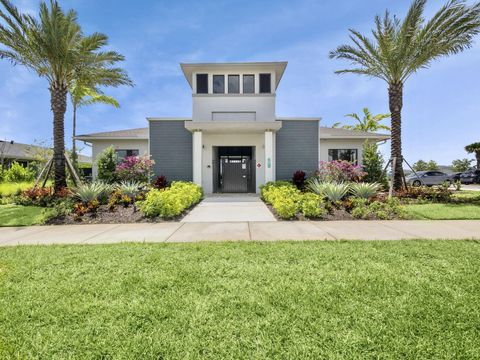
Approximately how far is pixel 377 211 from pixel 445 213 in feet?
7.84

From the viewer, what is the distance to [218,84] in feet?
54.1

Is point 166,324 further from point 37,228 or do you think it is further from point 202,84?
point 202,84

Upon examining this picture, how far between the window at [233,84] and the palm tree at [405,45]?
5.84 metres

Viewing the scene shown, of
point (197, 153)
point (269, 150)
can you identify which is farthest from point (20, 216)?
point (269, 150)

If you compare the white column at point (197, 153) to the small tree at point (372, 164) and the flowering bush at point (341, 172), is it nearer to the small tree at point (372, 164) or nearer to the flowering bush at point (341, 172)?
the flowering bush at point (341, 172)

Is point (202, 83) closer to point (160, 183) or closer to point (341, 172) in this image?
point (160, 183)

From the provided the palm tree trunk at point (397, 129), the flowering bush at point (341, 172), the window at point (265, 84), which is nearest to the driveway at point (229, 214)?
the flowering bush at point (341, 172)

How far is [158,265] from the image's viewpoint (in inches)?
161

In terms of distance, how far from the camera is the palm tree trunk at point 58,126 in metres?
12.5

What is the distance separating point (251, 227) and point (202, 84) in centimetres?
1231

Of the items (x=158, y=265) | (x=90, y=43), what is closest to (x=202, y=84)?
(x=90, y=43)

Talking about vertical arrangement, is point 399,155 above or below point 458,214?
above

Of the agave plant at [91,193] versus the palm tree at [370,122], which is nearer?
the agave plant at [91,193]

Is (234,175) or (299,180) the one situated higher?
(234,175)
